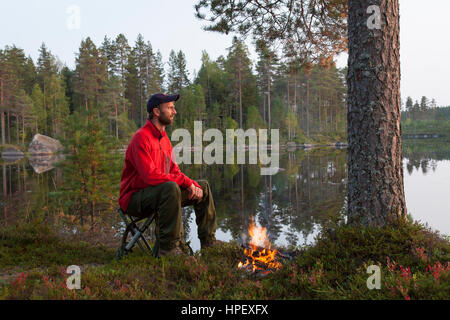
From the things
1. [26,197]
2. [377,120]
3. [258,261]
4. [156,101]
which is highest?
[156,101]

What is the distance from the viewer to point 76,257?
185 inches

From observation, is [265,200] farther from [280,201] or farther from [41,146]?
[41,146]

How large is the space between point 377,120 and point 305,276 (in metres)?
2.19

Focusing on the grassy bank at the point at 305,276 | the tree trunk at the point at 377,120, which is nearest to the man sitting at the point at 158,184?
the grassy bank at the point at 305,276

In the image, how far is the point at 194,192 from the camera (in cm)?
426

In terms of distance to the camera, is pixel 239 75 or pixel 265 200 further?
pixel 239 75

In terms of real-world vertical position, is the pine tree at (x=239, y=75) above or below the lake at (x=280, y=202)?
above

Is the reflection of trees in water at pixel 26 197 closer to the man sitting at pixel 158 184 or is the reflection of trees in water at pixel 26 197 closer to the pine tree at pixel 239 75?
the man sitting at pixel 158 184

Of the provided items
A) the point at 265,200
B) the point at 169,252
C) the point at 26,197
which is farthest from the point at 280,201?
the point at 26,197

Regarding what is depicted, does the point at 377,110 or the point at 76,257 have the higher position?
the point at 377,110

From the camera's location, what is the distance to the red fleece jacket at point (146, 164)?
3.96 metres

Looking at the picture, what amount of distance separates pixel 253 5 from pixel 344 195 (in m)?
9.61
